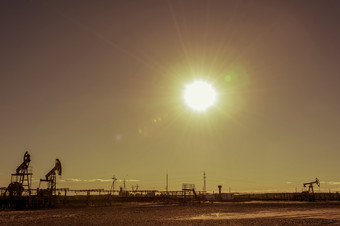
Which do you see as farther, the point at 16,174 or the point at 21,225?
the point at 16,174

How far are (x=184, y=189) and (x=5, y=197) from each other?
34.4 m

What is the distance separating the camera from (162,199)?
74.9 meters

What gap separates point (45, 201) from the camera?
4962 centimetres

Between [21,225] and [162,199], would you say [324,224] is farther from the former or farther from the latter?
[162,199]

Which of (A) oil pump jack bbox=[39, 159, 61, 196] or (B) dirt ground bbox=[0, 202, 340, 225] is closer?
(B) dirt ground bbox=[0, 202, 340, 225]

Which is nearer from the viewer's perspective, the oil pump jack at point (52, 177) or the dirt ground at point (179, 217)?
the dirt ground at point (179, 217)

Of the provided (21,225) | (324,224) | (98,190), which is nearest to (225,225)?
(324,224)

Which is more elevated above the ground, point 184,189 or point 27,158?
point 27,158

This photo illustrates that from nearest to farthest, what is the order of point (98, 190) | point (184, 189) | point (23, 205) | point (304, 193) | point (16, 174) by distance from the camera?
point (23, 205)
point (16, 174)
point (98, 190)
point (184, 189)
point (304, 193)

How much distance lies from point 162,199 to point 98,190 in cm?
1690

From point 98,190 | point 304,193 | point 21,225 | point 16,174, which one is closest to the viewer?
point 21,225

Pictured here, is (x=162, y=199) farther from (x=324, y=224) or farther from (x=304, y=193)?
(x=324, y=224)

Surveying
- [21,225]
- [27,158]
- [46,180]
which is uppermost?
[27,158]

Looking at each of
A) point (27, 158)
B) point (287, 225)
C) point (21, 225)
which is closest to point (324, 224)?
point (287, 225)
